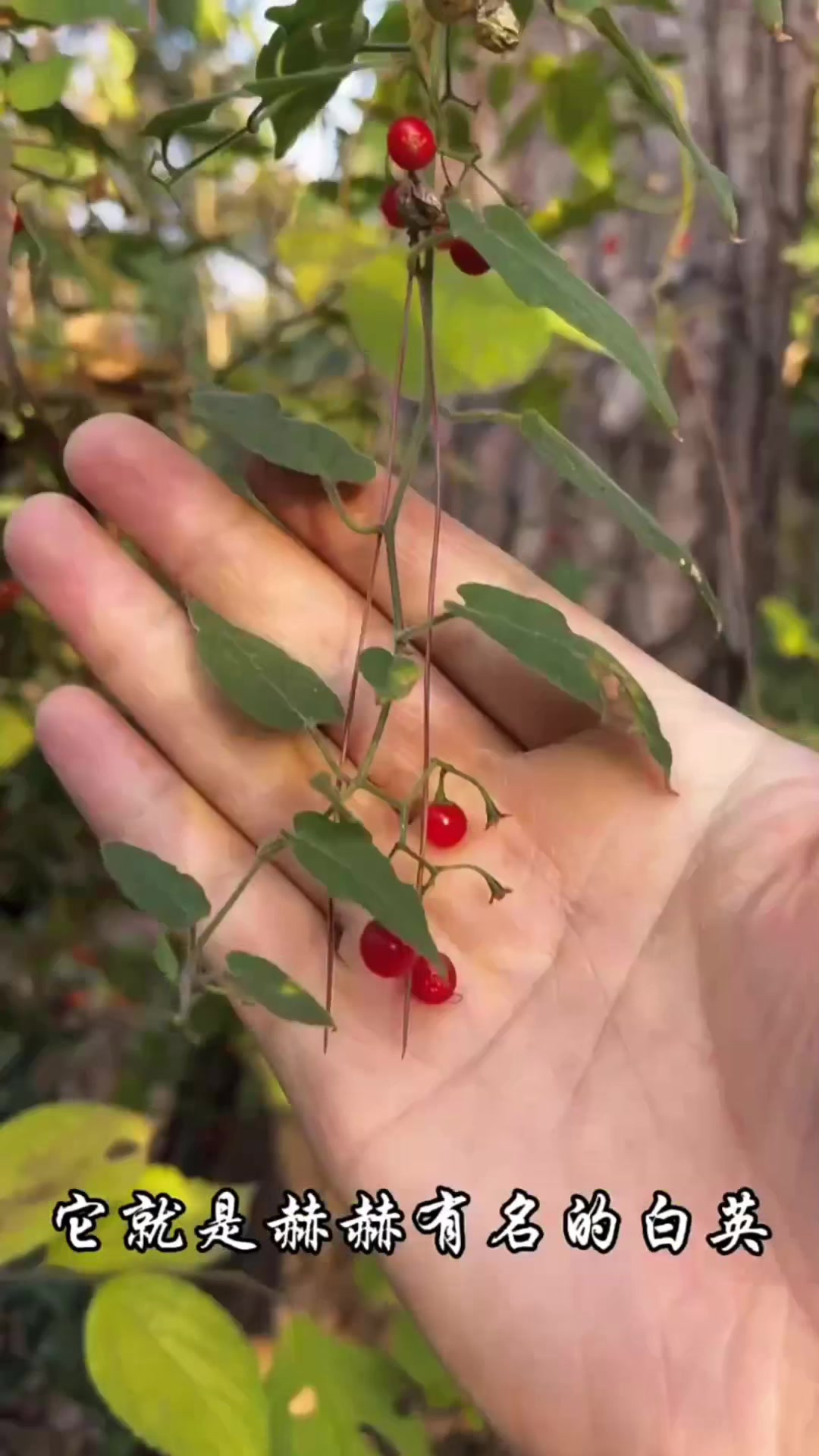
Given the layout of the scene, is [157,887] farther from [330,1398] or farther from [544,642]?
[330,1398]

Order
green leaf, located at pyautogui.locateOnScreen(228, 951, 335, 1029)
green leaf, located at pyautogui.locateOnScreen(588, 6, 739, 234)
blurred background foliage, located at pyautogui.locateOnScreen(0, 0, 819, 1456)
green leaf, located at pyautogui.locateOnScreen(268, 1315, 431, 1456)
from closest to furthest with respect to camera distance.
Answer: green leaf, located at pyautogui.locateOnScreen(588, 6, 739, 234), green leaf, located at pyautogui.locateOnScreen(228, 951, 335, 1029), green leaf, located at pyautogui.locateOnScreen(268, 1315, 431, 1456), blurred background foliage, located at pyautogui.locateOnScreen(0, 0, 819, 1456)

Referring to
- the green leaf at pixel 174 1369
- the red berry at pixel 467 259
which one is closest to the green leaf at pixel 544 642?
the red berry at pixel 467 259

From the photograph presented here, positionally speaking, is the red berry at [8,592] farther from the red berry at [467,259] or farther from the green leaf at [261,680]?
the red berry at [467,259]

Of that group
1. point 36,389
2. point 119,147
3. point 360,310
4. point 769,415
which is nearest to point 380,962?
point 360,310

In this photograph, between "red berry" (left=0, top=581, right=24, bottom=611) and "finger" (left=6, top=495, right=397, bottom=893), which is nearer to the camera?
"finger" (left=6, top=495, right=397, bottom=893)

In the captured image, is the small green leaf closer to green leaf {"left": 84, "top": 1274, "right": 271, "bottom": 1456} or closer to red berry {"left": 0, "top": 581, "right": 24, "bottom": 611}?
green leaf {"left": 84, "top": 1274, "right": 271, "bottom": 1456}

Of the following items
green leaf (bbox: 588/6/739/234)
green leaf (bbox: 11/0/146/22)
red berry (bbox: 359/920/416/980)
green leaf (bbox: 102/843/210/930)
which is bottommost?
green leaf (bbox: 102/843/210/930)

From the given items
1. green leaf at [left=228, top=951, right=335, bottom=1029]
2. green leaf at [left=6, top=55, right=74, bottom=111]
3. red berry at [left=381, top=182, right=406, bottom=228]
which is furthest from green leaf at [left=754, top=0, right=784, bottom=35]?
green leaf at [left=228, top=951, right=335, bottom=1029]
